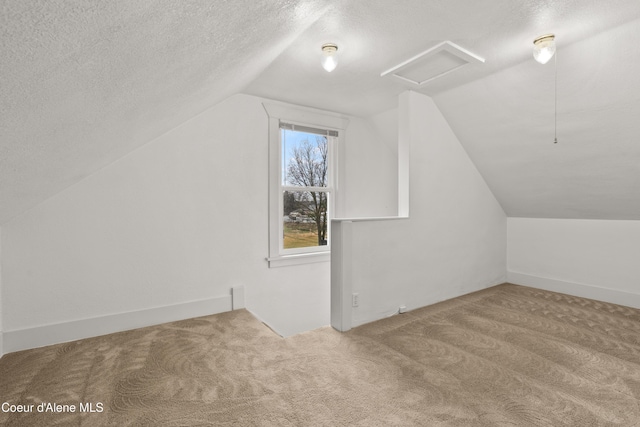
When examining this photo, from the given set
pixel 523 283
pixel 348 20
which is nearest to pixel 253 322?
pixel 348 20

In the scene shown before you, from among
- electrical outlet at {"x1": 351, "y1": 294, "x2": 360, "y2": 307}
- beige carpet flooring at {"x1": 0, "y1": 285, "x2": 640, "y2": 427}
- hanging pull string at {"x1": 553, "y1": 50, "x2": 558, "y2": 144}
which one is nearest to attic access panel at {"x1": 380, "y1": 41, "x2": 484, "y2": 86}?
hanging pull string at {"x1": 553, "y1": 50, "x2": 558, "y2": 144}

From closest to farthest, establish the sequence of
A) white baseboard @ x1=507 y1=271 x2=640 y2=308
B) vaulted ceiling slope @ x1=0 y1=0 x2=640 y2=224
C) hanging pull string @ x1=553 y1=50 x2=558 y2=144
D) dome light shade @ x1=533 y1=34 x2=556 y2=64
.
→ vaulted ceiling slope @ x1=0 y1=0 x2=640 y2=224
dome light shade @ x1=533 y1=34 x2=556 y2=64
hanging pull string @ x1=553 y1=50 x2=558 y2=144
white baseboard @ x1=507 y1=271 x2=640 y2=308

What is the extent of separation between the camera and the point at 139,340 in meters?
2.40

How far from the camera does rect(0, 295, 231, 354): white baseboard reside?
2.28m

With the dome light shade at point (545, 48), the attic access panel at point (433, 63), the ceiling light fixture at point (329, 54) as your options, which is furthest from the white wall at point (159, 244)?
the dome light shade at point (545, 48)

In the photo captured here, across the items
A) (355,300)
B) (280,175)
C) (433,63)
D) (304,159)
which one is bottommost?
(355,300)

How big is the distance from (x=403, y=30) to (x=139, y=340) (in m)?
2.99

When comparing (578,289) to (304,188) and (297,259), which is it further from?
(304,188)

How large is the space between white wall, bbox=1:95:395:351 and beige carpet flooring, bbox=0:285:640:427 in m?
0.25

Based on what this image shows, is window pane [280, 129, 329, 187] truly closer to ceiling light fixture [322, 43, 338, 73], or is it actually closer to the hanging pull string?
ceiling light fixture [322, 43, 338, 73]

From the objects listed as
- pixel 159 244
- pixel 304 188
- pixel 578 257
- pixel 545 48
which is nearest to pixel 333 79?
pixel 304 188

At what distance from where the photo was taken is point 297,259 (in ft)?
11.5

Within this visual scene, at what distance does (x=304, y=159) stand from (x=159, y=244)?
1.81 metres

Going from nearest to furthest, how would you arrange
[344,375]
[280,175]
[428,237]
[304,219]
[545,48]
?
[344,375]
[545,48]
[428,237]
[280,175]
[304,219]
